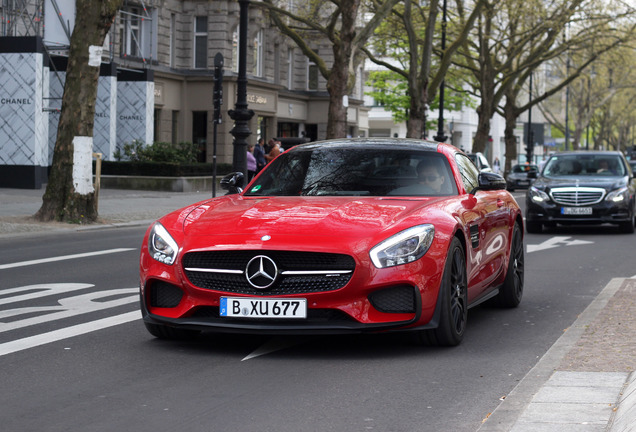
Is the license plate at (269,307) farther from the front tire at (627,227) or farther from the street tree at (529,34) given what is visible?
the street tree at (529,34)

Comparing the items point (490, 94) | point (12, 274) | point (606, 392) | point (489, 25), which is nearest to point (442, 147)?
point (606, 392)

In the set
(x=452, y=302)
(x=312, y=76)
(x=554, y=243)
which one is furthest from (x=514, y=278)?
(x=312, y=76)

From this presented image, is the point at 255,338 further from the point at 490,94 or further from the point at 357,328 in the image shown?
the point at 490,94

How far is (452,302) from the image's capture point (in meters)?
7.38

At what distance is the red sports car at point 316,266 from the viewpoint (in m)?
6.80

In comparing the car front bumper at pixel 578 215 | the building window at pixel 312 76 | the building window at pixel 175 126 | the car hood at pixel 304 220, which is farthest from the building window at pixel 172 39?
the car hood at pixel 304 220

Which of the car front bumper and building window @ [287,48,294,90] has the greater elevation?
building window @ [287,48,294,90]

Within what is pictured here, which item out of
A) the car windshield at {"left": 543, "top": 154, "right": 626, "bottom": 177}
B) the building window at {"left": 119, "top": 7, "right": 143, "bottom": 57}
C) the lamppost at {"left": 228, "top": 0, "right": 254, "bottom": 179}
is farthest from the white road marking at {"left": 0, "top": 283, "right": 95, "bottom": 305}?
the building window at {"left": 119, "top": 7, "right": 143, "bottom": 57}

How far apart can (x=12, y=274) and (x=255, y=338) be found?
4994mm

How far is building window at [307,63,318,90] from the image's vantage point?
2310 inches

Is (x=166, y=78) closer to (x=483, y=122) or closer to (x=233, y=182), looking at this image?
(x=483, y=122)

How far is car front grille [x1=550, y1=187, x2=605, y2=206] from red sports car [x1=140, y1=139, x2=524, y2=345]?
12125mm

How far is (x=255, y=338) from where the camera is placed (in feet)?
25.6

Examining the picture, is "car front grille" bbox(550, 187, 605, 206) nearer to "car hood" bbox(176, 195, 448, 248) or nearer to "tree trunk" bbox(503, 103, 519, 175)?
"car hood" bbox(176, 195, 448, 248)
